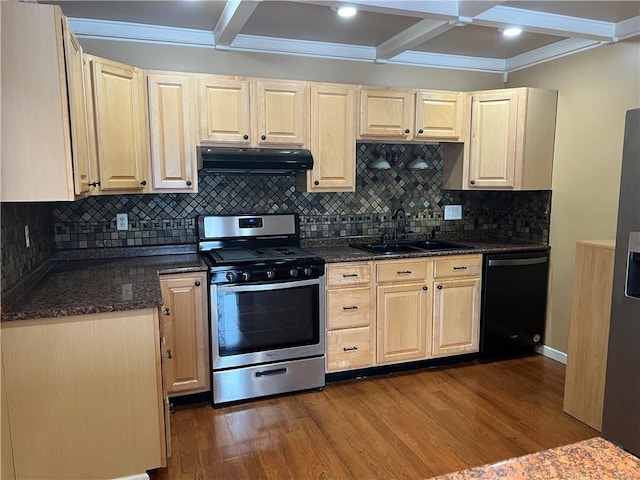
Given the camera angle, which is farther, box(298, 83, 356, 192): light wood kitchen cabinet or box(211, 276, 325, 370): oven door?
box(298, 83, 356, 192): light wood kitchen cabinet

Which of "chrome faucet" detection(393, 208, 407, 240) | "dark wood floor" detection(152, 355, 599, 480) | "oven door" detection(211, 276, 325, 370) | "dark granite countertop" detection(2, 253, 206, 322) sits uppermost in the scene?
"chrome faucet" detection(393, 208, 407, 240)

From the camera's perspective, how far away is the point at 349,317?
10.4ft

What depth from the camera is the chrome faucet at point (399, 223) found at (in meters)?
3.85

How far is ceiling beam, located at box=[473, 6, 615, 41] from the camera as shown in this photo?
2641 millimetres

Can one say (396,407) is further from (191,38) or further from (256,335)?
(191,38)

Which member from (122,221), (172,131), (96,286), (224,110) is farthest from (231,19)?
(96,286)

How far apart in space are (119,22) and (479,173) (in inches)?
111

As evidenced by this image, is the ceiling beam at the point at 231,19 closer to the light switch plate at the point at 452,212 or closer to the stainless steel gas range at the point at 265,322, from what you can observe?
the stainless steel gas range at the point at 265,322

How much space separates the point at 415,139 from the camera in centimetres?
347

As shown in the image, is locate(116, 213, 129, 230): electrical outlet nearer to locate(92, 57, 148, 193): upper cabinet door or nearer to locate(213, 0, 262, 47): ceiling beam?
locate(92, 57, 148, 193): upper cabinet door

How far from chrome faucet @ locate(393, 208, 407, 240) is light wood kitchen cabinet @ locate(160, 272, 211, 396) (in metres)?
1.75

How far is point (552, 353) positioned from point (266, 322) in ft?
7.80

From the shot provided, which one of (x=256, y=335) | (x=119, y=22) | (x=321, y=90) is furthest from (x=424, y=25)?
(x=256, y=335)

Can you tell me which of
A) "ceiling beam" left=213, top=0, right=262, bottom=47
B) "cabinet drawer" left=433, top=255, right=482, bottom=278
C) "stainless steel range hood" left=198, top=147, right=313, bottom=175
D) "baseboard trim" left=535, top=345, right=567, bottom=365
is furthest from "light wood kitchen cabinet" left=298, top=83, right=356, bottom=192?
"baseboard trim" left=535, top=345, right=567, bottom=365
